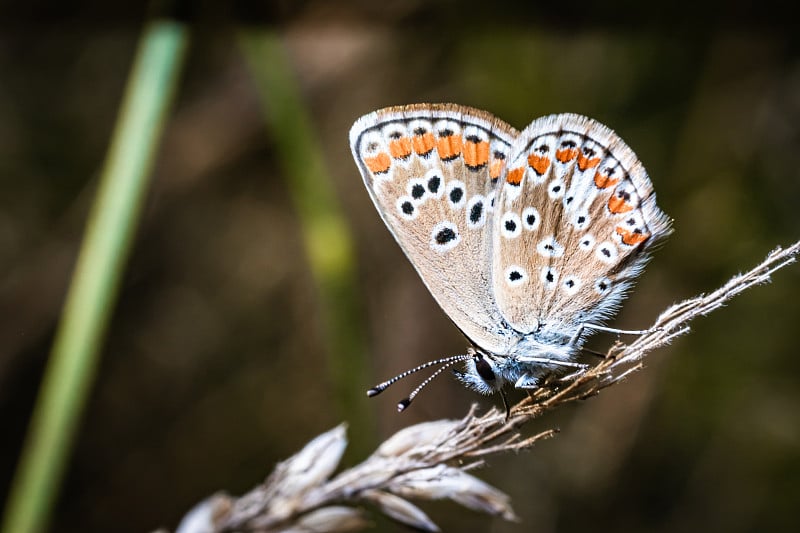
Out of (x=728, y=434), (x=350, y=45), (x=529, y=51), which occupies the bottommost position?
(x=728, y=434)

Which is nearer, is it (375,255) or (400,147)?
(400,147)

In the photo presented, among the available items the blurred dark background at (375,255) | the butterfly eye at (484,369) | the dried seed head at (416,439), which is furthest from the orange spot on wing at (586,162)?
the blurred dark background at (375,255)

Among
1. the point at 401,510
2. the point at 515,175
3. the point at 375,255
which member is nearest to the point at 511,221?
the point at 515,175

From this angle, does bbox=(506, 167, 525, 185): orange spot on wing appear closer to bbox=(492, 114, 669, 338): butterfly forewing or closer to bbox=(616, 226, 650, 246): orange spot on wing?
bbox=(492, 114, 669, 338): butterfly forewing

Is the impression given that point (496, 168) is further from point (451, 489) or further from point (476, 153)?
point (451, 489)

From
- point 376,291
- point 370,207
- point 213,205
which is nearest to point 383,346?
point 376,291

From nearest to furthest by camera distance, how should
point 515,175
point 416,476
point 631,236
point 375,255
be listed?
point 416,476
point 631,236
point 515,175
point 375,255

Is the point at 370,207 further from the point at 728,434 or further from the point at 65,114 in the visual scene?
the point at 728,434
